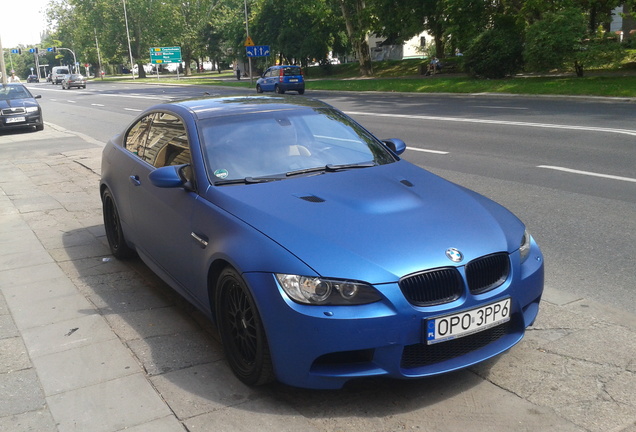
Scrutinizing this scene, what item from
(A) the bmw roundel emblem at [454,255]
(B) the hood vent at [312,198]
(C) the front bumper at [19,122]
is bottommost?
(C) the front bumper at [19,122]

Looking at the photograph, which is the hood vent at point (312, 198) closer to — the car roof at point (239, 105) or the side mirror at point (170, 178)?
the side mirror at point (170, 178)

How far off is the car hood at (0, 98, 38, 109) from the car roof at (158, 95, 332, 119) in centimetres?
1823

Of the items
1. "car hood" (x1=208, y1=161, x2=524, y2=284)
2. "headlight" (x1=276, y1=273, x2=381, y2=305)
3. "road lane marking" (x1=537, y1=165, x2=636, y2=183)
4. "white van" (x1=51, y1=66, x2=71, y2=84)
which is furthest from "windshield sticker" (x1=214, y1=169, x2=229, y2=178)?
"white van" (x1=51, y1=66, x2=71, y2=84)

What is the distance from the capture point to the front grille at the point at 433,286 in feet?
10.5

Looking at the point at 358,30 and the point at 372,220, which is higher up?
the point at 358,30

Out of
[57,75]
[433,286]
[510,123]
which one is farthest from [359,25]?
[57,75]

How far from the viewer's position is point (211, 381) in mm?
3770

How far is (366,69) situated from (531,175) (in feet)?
125

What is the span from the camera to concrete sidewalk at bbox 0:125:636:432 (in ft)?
10.8

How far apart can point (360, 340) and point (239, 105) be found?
100 inches

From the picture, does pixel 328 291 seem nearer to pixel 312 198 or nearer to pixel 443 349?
pixel 443 349

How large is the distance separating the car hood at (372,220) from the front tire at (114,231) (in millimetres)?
2317

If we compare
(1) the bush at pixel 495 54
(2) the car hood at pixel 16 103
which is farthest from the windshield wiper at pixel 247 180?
(1) the bush at pixel 495 54

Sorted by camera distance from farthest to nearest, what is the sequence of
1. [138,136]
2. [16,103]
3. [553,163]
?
[16,103] < [553,163] < [138,136]
